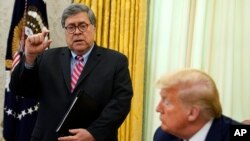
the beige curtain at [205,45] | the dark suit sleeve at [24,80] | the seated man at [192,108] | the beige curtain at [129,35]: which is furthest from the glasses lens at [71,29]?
the beige curtain at [205,45]

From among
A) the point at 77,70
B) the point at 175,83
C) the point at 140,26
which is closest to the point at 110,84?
the point at 77,70

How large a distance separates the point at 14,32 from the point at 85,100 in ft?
5.71

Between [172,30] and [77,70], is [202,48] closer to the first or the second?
[172,30]

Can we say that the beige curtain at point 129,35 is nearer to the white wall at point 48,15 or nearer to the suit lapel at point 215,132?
the white wall at point 48,15

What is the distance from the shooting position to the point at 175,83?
1.67 metres

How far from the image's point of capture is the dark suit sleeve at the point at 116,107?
232 cm

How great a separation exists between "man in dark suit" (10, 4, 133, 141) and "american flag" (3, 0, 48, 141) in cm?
107

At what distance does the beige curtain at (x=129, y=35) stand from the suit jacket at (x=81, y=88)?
1212 millimetres

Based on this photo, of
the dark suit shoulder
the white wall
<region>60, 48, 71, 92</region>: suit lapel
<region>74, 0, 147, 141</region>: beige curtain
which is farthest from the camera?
the white wall

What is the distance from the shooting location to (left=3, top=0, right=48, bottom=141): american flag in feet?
11.7

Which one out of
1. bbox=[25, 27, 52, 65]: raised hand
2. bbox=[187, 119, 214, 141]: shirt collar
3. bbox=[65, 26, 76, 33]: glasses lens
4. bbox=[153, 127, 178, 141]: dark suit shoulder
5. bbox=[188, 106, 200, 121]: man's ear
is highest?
bbox=[65, 26, 76, 33]: glasses lens

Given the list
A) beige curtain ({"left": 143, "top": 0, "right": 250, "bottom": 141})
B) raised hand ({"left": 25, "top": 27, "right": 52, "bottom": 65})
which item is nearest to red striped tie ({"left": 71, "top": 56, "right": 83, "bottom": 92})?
raised hand ({"left": 25, "top": 27, "right": 52, "bottom": 65})

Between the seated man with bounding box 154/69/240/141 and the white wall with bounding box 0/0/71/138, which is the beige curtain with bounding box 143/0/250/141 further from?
the seated man with bounding box 154/69/240/141

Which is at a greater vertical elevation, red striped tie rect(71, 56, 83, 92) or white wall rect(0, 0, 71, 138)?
white wall rect(0, 0, 71, 138)
